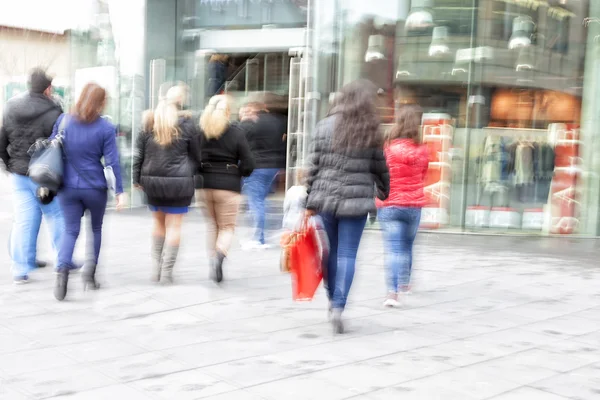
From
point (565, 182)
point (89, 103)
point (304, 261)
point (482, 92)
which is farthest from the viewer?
point (482, 92)

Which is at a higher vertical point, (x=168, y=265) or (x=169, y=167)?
(x=169, y=167)

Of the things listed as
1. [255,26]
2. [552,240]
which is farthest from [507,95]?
[255,26]

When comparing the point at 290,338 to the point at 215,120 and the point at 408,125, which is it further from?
the point at 215,120

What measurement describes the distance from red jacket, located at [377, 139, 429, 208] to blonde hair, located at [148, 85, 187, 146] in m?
1.85

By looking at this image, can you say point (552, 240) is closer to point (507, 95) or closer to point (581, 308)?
point (507, 95)

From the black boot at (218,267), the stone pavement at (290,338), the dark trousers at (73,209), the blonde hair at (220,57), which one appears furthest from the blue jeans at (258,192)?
the blonde hair at (220,57)

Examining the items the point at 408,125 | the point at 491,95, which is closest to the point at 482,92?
the point at 491,95

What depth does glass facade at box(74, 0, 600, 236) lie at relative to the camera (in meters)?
11.7

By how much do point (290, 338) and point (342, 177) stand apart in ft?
3.75

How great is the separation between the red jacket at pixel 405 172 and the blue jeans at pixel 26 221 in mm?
2997

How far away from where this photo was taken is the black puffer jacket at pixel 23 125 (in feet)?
22.8

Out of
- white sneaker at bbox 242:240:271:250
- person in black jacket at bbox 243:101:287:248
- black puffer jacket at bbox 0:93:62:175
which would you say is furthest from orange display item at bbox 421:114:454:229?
black puffer jacket at bbox 0:93:62:175

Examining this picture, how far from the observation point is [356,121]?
5.25 metres

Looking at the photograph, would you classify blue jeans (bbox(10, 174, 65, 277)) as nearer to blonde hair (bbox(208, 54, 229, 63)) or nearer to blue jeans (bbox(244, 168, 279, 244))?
blue jeans (bbox(244, 168, 279, 244))
